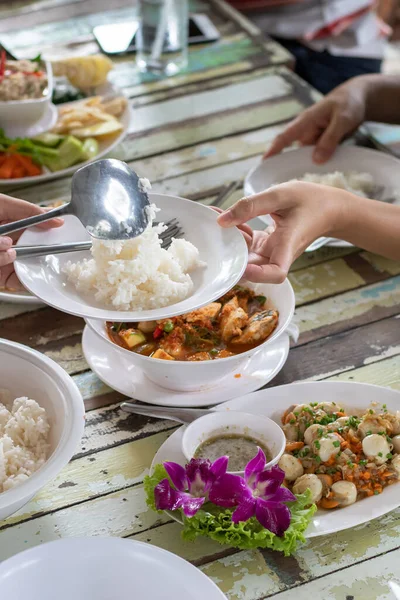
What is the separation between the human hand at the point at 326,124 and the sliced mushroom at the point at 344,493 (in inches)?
52.0

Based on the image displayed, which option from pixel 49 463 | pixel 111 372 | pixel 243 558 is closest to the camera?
pixel 49 463

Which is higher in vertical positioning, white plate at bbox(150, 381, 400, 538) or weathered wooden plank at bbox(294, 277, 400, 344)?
white plate at bbox(150, 381, 400, 538)

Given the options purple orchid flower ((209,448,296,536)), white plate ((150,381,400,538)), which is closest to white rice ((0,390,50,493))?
white plate ((150,381,400,538))

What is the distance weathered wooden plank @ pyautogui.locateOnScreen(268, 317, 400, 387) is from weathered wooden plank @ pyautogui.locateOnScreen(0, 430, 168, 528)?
1.15 ft

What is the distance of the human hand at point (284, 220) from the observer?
1538 mm

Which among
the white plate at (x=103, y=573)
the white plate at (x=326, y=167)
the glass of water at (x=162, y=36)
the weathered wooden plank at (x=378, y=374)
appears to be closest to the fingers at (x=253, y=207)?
the weathered wooden plank at (x=378, y=374)

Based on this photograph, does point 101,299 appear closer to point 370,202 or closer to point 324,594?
point 324,594

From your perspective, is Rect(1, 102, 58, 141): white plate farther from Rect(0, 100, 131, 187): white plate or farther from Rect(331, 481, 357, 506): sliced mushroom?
Rect(331, 481, 357, 506): sliced mushroom

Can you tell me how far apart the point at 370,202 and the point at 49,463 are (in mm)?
1189

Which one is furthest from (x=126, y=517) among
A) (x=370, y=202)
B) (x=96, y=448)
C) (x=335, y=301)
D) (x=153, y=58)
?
(x=153, y=58)

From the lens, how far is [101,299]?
1404 mm

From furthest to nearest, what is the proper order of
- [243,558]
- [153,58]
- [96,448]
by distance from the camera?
1. [153,58]
2. [96,448]
3. [243,558]

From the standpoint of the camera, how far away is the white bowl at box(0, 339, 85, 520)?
45.7 inches

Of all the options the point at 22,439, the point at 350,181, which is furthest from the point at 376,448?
the point at 350,181
